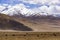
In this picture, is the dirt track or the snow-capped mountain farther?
the snow-capped mountain

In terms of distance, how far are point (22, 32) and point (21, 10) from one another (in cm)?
57

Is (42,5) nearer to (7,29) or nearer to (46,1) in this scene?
(46,1)

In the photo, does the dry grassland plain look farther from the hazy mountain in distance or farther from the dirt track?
the hazy mountain in distance

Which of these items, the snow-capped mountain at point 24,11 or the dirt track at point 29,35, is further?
the snow-capped mountain at point 24,11

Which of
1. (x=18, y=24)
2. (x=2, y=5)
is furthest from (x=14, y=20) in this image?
(x=2, y=5)

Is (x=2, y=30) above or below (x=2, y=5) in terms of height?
below

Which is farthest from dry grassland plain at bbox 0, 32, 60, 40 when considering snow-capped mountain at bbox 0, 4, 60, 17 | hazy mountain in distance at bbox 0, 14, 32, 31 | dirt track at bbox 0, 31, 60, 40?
snow-capped mountain at bbox 0, 4, 60, 17

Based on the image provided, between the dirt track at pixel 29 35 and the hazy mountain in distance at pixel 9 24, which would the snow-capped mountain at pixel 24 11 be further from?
the dirt track at pixel 29 35

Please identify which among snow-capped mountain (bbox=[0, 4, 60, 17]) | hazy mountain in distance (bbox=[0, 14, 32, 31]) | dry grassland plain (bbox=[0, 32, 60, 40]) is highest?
snow-capped mountain (bbox=[0, 4, 60, 17])

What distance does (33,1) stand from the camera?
5.48 metres

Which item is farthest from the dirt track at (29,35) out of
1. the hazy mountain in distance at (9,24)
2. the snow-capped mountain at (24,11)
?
the snow-capped mountain at (24,11)

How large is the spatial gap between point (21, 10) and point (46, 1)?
26.9 inches

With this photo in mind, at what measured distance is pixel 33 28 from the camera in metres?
5.38

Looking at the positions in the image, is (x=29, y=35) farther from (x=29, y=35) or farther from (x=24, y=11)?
(x=24, y=11)
